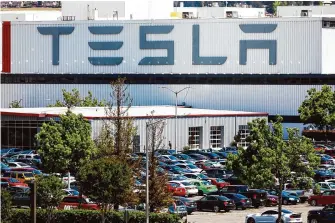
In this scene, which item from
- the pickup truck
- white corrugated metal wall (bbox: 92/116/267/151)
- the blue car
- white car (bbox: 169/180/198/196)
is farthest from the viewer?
white corrugated metal wall (bbox: 92/116/267/151)

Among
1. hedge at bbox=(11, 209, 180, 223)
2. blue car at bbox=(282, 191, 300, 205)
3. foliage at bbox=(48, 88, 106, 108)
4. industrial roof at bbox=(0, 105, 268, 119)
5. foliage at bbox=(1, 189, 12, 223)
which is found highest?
foliage at bbox=(48, 88, 106, 108)

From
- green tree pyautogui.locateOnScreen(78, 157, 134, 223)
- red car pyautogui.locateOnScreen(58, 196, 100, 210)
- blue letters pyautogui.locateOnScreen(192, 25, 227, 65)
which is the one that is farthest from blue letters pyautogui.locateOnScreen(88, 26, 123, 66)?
green tree pyautogui.locateOnScreen(78, 157, 134, 223)

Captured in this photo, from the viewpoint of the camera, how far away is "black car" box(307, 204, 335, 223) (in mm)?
64812

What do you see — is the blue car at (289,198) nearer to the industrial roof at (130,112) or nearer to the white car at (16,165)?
the white car at (16,165)

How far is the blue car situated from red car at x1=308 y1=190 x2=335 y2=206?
1396 millimetres

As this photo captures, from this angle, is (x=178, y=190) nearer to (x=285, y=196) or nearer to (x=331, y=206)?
(x=285, y=196)

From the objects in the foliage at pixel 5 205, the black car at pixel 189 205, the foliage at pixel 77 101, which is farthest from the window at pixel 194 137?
the foliage at pixel 5 205

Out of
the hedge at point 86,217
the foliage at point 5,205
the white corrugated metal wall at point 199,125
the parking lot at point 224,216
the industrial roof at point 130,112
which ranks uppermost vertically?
the industrial roof at point 130,112

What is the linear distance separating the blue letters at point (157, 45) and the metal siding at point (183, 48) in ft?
1.46

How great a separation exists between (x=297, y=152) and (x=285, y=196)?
13.8 meters

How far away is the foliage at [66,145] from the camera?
73500 millimetres

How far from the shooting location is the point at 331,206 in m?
66.0

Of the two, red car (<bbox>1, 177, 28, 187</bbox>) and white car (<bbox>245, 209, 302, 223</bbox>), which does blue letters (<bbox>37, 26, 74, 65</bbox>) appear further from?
white car (<bbox>245, 209, 302, 223</bbox>)

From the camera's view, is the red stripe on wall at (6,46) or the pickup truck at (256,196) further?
the red stripe on wall at (6,46)
